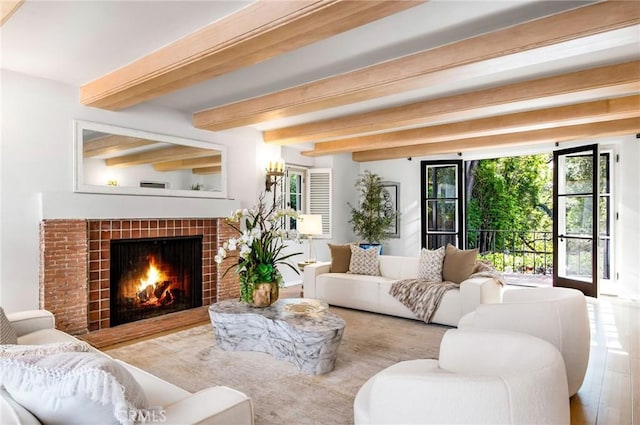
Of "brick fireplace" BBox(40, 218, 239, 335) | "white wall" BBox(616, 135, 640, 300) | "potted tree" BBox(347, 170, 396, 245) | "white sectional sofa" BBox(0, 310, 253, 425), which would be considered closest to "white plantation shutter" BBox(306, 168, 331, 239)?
"potted tree" BBox(347, 170, 396, 245)

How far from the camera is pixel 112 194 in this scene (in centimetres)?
422

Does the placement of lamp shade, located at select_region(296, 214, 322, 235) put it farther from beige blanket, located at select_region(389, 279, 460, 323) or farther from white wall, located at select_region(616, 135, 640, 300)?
white wall, located at select_region(616, 135, 640, 300)

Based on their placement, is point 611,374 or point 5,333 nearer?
point 5,333

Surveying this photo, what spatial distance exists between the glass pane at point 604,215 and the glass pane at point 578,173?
1.51ft

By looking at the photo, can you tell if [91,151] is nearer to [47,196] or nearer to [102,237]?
[47,196]

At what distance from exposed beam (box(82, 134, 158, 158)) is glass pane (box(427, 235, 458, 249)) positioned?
5402mm

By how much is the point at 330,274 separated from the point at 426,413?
413cm

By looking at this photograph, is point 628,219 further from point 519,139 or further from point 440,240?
point 440,240

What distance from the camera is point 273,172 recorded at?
6035 millimetres

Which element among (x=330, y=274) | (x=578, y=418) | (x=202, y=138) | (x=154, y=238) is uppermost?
(x=202, y=138)

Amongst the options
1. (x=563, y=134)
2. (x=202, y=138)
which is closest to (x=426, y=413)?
(x=202, y=138)

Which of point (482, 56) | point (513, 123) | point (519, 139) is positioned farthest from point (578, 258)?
point (482, 56)

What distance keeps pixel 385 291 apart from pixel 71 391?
158 inches

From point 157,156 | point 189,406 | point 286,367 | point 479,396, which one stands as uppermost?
point 157,156
